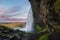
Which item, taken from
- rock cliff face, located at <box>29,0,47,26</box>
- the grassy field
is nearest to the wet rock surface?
the grassy field

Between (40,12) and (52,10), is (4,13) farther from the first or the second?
(52,10)

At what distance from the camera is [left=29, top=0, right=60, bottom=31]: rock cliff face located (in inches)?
112

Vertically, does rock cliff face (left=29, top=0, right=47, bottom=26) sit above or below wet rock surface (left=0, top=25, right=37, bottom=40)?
above

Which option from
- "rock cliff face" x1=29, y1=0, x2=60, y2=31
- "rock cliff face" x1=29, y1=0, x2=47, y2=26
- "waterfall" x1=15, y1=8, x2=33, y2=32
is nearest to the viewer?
"rock cliff face" x1=29, y1=0, x2=60, y2=31

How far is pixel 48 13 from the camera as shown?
2.91 meters

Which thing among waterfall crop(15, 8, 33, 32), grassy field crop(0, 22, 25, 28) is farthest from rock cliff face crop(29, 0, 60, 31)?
grassy field crop(0, 22, 25, 28)

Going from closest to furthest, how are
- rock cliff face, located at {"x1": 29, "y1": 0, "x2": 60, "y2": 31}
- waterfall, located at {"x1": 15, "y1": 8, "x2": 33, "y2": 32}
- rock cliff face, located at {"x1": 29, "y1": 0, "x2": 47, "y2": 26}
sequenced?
rock cliff face, located at {"x1": 29, "y1": 0, "x2": 60, "y2": 31}, rock cliff face, located at {"x1": 29, "y1": 0, "x2": 47, "y2": 26}, waterfall, located at {"x1": 15, "y1": 8, "x2": 33, "y2": 32}

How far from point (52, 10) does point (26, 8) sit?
2.20 ft

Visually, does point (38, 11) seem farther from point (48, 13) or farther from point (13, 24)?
point (13, 24)

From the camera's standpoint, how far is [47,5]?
290 centimetres

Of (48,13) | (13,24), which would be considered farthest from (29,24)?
(48,13)

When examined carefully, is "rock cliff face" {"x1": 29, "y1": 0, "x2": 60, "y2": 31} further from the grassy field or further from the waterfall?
the grassy field

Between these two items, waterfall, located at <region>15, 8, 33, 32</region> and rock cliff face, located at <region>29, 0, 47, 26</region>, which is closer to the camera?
rock cliff face, located at <region>29, 0, 47, 26</region>

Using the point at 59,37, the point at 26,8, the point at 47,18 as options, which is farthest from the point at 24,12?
the point at 59,37
